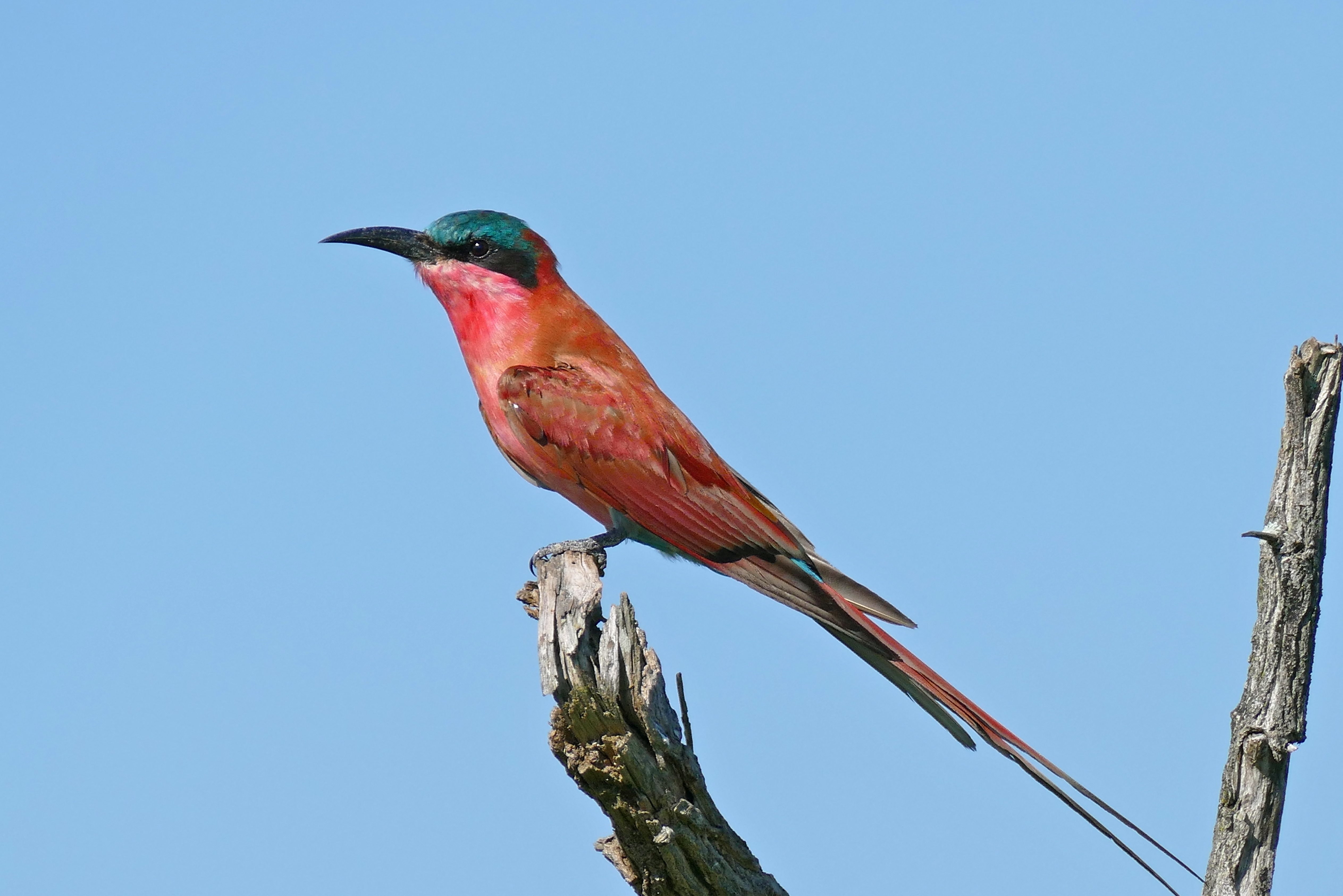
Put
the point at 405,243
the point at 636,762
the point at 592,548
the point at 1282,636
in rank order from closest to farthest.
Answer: the point at 1282,636
the point at 636,762
the point at 592,548
the point at 405,243

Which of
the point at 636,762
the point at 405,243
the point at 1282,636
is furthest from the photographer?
the point at 405,243

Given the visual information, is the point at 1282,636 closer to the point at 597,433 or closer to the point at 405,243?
the point at 597,433

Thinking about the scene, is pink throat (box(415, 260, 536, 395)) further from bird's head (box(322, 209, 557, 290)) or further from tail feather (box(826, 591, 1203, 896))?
tail feather (box(826, 591, 1203, 896))

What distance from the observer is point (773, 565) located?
18.0 feet

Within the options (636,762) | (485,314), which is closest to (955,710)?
A: (636,762)

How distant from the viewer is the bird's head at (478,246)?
250 inches

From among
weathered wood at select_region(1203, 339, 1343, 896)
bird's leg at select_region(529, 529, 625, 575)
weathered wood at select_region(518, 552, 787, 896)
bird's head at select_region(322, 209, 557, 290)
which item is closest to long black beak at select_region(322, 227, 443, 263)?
bird's head at select_region(322, 209, 557, 290)

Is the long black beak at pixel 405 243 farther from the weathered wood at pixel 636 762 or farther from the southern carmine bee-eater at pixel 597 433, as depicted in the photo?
the weathered wood at pixel 636 762

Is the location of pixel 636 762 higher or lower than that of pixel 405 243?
lower

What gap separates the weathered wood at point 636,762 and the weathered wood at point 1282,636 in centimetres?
141

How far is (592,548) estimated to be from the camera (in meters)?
5.53

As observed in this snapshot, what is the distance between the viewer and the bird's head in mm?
6348

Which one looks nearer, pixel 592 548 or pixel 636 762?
pixel 636 762

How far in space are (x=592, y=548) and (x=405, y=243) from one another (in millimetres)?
2030
